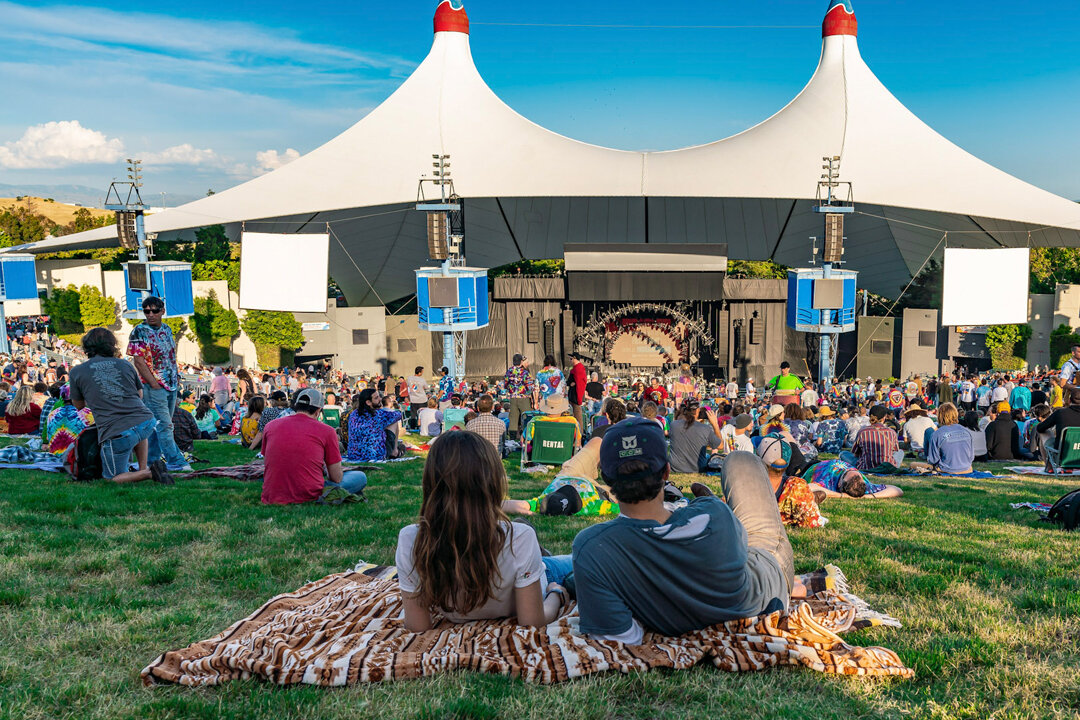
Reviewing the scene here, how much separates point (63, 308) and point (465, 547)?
87.5 ft

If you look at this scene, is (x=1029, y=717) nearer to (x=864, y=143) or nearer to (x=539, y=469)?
(x=539, y=469)

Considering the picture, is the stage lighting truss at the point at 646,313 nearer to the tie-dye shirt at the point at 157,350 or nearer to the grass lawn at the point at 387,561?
the tie-dye shirt at the point at 157,350

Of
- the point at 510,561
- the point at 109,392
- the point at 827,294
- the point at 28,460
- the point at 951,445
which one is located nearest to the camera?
the point at 510,561

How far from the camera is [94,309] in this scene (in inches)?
961

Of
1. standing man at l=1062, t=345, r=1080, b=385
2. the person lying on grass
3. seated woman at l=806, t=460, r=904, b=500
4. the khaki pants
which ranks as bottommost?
the khaki pants

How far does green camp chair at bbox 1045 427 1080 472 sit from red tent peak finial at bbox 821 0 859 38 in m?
16.5

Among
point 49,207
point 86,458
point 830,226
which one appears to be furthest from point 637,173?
point 49,207

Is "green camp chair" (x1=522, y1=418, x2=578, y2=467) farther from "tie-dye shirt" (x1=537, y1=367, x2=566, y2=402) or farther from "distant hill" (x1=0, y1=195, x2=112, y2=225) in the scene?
"distant hill" (x1=0, y1=195, x2=112, y2=225)

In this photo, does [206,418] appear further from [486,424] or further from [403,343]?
[403,343]

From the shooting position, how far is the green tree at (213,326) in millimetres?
24016

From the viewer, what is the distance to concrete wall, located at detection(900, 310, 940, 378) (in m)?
22.7

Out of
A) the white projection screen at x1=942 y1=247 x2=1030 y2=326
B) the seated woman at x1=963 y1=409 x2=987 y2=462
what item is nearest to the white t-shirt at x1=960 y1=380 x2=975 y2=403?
the white projection screen at x1=942 y1=247 x2=1030 y2=326

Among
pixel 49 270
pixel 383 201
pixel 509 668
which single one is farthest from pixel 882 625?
pixel 49 270

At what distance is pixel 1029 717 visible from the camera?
1.81 meters
